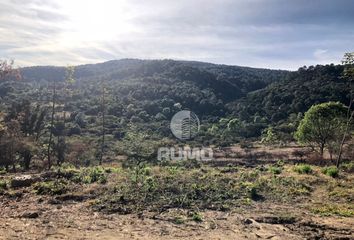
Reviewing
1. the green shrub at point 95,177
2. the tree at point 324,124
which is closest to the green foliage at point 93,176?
the green shrub at point 95,177

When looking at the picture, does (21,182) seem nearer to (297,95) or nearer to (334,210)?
(334,210)

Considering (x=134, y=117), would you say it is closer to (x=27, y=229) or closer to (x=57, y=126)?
(x=57, y=126)

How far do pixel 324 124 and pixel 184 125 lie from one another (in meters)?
47.6

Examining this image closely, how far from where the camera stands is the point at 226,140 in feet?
205

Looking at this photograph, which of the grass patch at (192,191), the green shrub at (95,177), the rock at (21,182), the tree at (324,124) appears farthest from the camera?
the tree at (324,124)

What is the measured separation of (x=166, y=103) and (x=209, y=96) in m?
16.3

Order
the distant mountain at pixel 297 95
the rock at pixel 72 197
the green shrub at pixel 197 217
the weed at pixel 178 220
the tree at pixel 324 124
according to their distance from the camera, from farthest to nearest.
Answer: the distant mountain at pixel 297 95
the tree at pixel 324 124
the rock at pixel 72 197
the green shrub at pixel 197 217
the weed at pixel 178 220

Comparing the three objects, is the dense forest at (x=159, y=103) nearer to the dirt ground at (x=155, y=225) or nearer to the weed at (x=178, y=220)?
the dirt ground at (x=155, y=225)

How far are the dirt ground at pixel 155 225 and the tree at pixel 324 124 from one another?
63.5 ft

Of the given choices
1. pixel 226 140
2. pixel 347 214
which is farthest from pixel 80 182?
pixel 226 140

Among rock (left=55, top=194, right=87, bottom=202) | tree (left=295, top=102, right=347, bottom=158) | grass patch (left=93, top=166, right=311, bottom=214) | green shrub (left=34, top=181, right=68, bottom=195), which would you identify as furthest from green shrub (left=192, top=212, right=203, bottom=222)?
tree (left=295, top=102, right=347, bottom=158)

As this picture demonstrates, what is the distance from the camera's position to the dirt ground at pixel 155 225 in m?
10.3

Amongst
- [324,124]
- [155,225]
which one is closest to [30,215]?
[155,225]

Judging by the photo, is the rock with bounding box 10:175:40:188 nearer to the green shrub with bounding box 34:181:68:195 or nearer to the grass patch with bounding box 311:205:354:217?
the green shrub with bounding box 34:181:68:195
